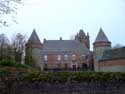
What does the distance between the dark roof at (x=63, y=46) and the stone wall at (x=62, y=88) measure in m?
54.0

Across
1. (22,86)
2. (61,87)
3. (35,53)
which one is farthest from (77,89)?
(35,53)

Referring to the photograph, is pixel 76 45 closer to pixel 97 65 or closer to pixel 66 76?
pixel 97 65

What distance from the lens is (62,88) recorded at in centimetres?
1476

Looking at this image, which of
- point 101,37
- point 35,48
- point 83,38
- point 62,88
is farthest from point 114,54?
point 62,88

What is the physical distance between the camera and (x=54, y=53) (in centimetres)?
6925

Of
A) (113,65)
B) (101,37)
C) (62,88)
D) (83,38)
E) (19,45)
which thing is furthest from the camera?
(83,38)

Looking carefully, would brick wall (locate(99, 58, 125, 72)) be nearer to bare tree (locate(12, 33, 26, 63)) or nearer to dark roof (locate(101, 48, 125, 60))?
dark roof (locate(101, 48, 125, 60))

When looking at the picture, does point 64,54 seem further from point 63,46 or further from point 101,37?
point 101,37

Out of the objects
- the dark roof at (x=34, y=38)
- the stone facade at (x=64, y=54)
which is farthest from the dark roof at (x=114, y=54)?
the dark roof at (x=34, y=38)

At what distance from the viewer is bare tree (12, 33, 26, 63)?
47.5 m

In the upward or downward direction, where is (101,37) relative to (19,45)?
upward

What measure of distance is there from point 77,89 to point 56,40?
57519 millimetres

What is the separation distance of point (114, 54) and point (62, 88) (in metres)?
33.8

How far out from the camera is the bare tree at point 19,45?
47500 millimetres
